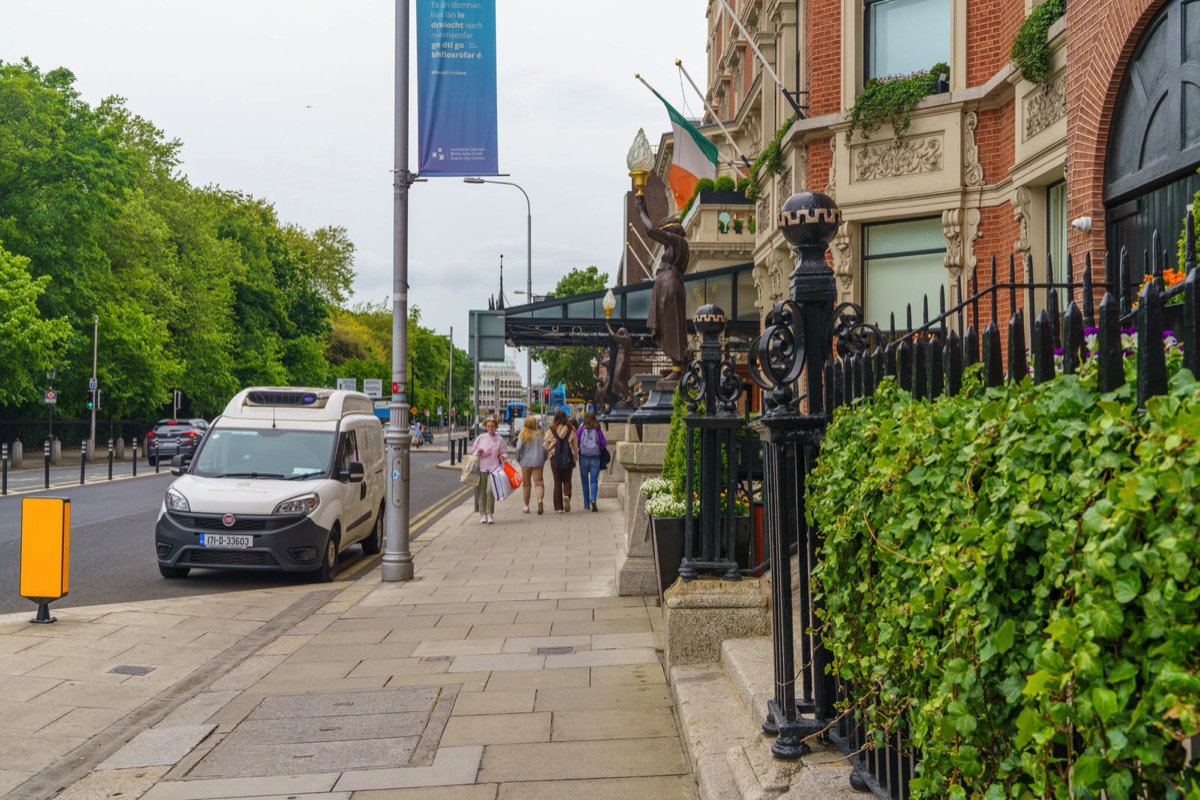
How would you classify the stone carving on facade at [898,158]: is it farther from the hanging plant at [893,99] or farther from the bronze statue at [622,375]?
the bronze statue at [622,375]

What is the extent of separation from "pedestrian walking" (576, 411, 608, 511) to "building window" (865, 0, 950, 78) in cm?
822

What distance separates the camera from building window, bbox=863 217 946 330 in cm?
1720

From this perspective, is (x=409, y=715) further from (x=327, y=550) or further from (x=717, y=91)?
(x=717, y=91)

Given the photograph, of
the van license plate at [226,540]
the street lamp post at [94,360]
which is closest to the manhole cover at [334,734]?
the van license plate at [226,540]

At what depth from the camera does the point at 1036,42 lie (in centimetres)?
1395

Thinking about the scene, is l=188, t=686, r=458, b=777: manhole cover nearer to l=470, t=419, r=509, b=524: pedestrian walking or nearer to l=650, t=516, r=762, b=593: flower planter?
l=650, t=516, r=762, b=593: flower planter

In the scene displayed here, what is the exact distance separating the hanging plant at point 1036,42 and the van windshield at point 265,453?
9.61 metres

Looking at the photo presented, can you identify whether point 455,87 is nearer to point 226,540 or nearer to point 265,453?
point 265,453

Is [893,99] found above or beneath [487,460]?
above

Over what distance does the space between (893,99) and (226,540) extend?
11192 mm

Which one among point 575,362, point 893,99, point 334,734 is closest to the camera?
point 334,734

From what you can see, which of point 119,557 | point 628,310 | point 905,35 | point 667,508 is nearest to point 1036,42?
point 905,35

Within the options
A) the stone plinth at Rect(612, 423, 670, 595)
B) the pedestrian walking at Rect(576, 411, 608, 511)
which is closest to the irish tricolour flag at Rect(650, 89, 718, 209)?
the pedestrian walking at Rect(576, 411, 608, 511)

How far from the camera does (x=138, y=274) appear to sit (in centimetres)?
5272
